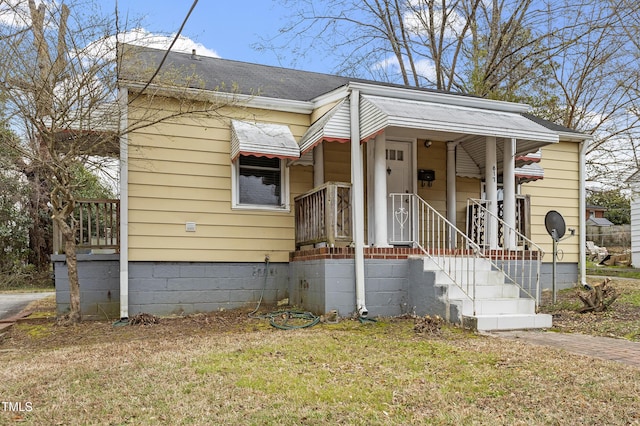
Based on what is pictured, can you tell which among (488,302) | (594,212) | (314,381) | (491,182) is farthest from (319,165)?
(594,212)

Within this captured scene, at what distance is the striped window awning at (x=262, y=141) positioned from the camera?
295 inches

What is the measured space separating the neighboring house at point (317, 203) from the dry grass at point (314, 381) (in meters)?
1.29

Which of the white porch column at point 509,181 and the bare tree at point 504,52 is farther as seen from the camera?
the bare tree at point 504,52

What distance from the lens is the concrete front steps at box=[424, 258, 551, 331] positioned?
6113 millimetres

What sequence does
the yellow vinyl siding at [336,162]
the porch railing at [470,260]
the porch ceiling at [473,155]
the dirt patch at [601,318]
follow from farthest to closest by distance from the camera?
1. the porch ceiling at [473,155]
2. the yellow vinyl siding at [336,162]
3. the porch railing at [470,260]
4. the dirt patch at [601,318]

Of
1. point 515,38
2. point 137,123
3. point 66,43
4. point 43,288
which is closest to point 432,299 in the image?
point 137,123

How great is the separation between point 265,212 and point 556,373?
5251 millimetres

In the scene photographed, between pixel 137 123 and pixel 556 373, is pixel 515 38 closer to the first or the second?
pixel 137 123

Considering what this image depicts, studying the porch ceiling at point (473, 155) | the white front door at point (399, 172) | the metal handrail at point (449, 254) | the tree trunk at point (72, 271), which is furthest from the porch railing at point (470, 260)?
the tree trunk at point (72, 271)

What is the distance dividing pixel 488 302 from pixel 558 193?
532 centimetres

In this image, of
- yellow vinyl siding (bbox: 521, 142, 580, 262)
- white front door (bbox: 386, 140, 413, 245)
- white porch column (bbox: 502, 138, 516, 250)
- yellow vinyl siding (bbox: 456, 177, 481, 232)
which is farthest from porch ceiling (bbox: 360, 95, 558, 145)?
yellow vinyl siding (bbox: 521, 142, 580, 262)

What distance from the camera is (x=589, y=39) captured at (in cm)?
1454

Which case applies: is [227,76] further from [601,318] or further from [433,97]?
[601,318]

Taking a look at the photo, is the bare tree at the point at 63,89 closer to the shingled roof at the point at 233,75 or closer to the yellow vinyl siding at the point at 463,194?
the shingled roof at the point at 233,75
